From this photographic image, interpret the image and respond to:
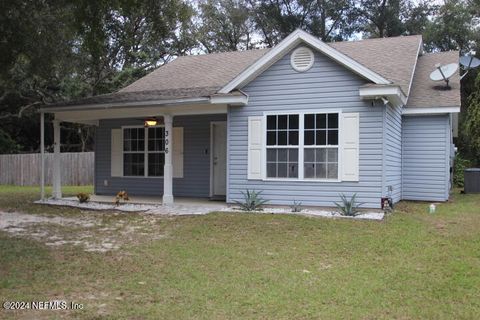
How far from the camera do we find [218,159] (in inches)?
533

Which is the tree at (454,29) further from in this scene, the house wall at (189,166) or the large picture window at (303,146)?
the large picture window at (303,146)

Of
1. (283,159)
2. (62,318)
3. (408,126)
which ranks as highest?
(408,126)

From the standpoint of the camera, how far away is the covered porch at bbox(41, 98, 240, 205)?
13.2 meters

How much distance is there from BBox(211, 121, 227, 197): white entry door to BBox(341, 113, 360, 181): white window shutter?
13.0 feet

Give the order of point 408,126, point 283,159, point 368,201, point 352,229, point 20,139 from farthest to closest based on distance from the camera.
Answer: point 20,139
point 408,126
point 283,159
point 368,201
point 352,229

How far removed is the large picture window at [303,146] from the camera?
10766 mm

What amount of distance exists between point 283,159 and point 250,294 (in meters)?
6.34

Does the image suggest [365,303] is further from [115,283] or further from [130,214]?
[130,214]

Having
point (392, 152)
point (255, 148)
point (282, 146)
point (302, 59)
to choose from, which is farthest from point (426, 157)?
point (255, 148)

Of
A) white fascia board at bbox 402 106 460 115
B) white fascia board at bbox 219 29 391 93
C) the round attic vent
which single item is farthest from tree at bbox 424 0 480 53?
white fascia board at bbox 219 29 391 93

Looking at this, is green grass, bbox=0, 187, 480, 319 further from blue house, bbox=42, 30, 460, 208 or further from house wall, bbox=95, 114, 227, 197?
house wall, bbox=95, 114, 227, 197

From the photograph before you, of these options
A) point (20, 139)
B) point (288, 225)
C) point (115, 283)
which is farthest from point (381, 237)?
point (20, 139)

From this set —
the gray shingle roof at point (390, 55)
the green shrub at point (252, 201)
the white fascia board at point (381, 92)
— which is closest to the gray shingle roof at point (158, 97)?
the green shrub at point (252, 201)

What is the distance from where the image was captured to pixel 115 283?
18.0ft
